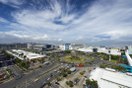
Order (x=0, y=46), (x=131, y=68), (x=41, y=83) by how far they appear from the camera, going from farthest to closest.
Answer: (x=0, y=46) → (x=131, y=68) → (x=41, y=83)

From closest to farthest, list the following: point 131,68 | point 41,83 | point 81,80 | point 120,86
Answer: point 120,86 → point 41,83 → point 81,80 → point 131,68

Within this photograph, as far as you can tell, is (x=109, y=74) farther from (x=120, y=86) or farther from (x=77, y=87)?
(x=77, y=87)

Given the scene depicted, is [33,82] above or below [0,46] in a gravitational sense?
below

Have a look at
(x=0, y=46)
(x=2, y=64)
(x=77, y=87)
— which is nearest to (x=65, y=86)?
(x=77, y=87)

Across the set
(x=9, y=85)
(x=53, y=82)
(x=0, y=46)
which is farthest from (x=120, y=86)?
(x=0, y=46)

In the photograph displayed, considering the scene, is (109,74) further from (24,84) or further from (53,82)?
(24,84)

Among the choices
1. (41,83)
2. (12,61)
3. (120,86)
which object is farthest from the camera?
(12,61)

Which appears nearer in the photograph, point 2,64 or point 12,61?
point 2,64

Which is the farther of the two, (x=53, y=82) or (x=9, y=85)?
(x=53, y=82)

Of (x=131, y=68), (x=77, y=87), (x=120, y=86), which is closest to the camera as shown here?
(x=120, y=86)
